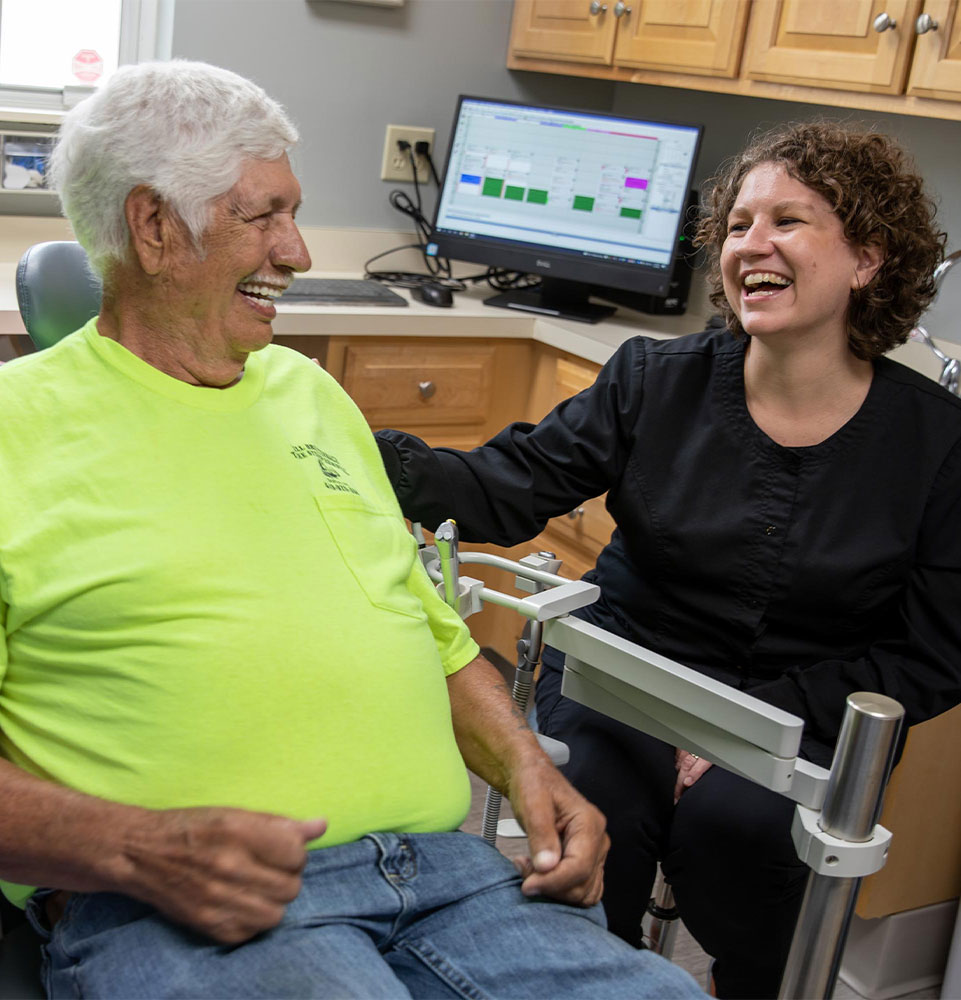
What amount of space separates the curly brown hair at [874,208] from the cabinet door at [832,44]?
1.93 feet

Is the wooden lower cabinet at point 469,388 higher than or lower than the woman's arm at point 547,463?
lower

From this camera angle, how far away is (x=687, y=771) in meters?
1.53

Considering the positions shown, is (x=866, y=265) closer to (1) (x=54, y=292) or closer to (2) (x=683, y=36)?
(1) (x=54, y=292)

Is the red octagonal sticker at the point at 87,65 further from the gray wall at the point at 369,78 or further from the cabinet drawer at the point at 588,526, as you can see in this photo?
the cabinet drawer at the point at 588,526

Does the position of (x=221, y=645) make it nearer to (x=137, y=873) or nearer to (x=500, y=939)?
(x=137, y=873)

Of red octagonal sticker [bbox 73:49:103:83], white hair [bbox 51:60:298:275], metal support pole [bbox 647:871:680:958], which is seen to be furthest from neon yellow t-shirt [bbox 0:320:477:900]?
red octagonal sticker [bbox 73:49:103:83]

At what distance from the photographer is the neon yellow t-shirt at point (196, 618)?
1.04 meters

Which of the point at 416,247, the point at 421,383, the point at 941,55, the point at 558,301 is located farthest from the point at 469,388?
the point at 941,55

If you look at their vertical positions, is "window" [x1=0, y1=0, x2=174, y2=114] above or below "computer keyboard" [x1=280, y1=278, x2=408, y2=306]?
above

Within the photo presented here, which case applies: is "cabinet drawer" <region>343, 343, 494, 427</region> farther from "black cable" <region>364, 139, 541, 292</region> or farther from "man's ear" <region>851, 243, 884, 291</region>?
"man's ear" <region>851, 243, 884, 291</region>

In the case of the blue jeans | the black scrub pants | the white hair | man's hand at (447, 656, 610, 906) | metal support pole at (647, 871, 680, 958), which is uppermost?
the white hair

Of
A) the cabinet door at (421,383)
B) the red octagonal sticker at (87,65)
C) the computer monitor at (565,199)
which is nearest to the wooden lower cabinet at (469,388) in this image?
the cabinet door at (421,383)

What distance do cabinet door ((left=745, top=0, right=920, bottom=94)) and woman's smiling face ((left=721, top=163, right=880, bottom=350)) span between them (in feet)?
2.32

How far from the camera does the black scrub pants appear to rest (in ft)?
4.70
